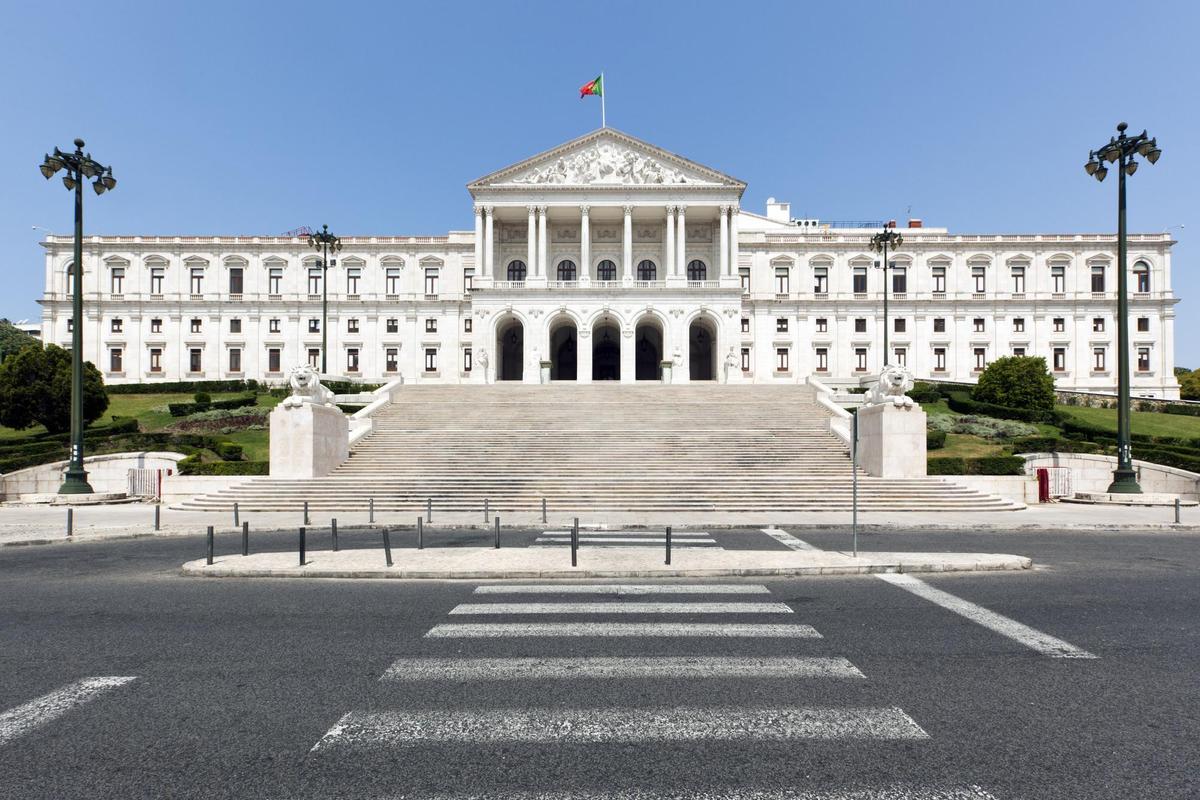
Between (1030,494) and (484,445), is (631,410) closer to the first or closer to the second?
(484,445)

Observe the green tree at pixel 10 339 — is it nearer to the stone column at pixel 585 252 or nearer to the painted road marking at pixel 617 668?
the stone column at pixel 585 252

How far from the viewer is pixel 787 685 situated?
5965 millimetres

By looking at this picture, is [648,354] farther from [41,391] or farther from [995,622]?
[995,622]

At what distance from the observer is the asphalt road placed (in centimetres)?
435

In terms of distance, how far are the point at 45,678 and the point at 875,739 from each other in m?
7.11

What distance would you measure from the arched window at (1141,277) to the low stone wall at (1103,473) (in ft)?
174

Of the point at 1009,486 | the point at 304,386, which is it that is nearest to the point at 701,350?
the point at 1009,486

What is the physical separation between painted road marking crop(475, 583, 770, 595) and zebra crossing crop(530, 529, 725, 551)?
2837 millimetres

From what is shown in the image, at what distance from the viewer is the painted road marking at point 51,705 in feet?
16.8

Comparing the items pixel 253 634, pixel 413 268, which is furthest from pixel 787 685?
pixel 413 268

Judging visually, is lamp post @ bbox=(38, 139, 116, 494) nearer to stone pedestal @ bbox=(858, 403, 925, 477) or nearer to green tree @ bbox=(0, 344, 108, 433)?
green tree @ bbox=(0, 344, 108, 433)

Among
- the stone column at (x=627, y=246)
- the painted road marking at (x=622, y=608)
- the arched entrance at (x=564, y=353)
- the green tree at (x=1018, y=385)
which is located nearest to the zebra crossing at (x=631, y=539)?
the painted road marking at (x=622, y=608)

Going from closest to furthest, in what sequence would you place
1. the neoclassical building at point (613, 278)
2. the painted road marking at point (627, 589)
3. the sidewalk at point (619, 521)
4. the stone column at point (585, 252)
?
1. the painted road marking at point (627, 589)
2. the sidewalk at point (619, 521)
3. the stone column at point (585, 252)
4. the neoclassical building at point (613, 278)

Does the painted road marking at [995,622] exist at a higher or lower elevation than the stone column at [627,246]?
lower
